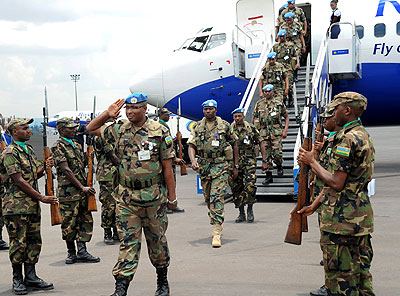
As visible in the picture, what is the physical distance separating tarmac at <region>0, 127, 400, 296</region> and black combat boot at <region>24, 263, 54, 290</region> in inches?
3.5

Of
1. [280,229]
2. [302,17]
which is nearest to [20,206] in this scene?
[280,229]

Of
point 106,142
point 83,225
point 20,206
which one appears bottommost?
point 83,225

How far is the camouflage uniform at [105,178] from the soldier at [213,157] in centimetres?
119

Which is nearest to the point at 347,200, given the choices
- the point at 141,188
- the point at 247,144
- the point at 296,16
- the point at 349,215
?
the point at 349,215

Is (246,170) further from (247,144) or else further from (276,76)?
(276,76)

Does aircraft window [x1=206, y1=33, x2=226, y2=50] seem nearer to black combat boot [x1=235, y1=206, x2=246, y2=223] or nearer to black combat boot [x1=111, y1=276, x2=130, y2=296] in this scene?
black combat boot [x1=235, y1=206, x2=246, y2=223]

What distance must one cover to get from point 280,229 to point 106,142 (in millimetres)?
2979

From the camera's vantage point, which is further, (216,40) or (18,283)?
(216,40)

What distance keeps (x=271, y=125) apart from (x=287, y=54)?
9.85 feet

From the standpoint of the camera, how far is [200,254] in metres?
6.91

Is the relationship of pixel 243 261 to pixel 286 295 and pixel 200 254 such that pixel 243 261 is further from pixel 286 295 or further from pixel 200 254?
pixel 286 295

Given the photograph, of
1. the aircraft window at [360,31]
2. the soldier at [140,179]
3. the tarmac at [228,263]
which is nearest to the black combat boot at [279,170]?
the tarmac at [228,263]

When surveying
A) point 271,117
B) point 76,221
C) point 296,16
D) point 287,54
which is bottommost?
point 76,221

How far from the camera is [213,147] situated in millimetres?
7770
